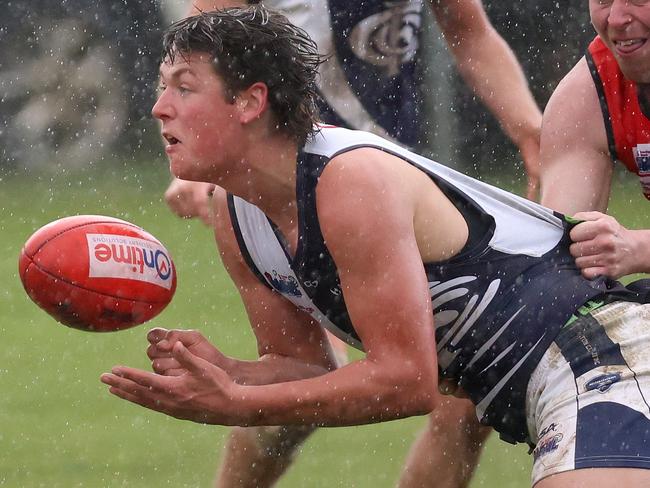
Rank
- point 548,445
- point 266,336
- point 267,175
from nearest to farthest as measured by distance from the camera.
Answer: point 548,445 → point 267,175 → point 266,336

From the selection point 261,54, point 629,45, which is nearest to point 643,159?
point 629,45

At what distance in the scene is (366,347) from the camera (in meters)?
3.41

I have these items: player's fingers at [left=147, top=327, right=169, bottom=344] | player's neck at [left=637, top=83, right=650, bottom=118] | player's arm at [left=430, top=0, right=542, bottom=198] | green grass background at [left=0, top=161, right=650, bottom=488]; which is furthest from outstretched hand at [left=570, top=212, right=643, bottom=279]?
green grass background at [left=0, top=161, right=650, bottom=488]

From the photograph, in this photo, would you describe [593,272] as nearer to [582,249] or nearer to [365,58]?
[582,249]

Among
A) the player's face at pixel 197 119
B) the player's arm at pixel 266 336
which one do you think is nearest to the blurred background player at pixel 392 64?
the player's arm at pixel 266 336

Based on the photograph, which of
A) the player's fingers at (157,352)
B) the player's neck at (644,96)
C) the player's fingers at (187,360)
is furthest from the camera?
the player's neck at (644,96)

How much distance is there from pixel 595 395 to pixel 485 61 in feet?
6.99

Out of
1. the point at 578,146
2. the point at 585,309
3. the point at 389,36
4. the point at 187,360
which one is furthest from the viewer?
the point at 389,36

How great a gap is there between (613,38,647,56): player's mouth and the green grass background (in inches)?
71.1

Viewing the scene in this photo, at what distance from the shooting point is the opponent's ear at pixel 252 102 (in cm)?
357

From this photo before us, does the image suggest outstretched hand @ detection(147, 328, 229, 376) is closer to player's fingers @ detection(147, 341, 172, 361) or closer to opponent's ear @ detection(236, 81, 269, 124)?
player's fingers @ detection(147, 341, 172, 361)

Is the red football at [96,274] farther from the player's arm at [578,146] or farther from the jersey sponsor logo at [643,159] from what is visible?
the jersey sponsor logo at [643,159]

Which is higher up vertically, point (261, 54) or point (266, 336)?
point (261, 54)

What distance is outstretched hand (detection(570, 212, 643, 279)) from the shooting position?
147 inches
